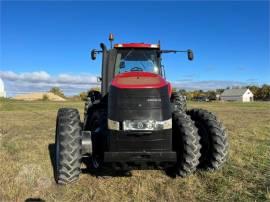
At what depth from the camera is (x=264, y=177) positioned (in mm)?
6512

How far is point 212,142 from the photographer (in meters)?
6.83

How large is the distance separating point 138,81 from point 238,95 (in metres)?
127

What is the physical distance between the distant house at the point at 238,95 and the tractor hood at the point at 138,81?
400ft

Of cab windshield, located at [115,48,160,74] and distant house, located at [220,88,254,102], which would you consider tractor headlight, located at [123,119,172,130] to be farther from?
distant house, located at [220,88,254,102]

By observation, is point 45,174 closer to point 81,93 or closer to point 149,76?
point 149,76

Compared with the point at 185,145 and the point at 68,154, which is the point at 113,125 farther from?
the point at 185,145

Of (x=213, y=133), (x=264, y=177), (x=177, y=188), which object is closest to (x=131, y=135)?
(x=177, y=188)

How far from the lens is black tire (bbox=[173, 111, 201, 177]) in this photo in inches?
250

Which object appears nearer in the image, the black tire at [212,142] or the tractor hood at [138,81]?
the tractor hood at [138,81]

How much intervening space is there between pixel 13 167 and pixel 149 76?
3333 millimetres

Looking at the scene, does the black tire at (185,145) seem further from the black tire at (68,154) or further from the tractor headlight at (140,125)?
the black tire at (68,154)

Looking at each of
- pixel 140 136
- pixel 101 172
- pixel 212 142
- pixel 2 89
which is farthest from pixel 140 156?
pixel 2 89

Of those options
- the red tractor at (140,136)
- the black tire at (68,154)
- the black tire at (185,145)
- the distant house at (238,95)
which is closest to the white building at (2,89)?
the distant house at (238,95)

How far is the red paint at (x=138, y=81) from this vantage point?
6.29 m
